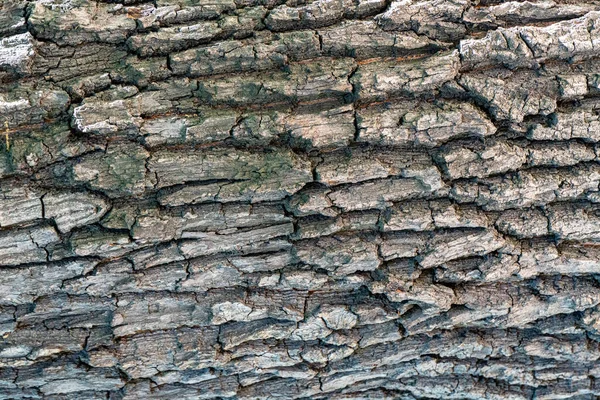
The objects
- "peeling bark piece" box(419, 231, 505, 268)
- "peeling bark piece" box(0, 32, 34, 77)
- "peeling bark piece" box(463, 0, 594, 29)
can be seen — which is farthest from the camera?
"peeling bark piece" box(419, 231, 505, 268)

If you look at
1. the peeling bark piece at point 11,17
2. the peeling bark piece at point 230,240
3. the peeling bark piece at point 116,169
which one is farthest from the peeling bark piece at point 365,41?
the peeling bark piece at point 11,17


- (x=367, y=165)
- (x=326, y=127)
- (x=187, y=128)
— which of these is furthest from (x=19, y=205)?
(x=367, y=165)

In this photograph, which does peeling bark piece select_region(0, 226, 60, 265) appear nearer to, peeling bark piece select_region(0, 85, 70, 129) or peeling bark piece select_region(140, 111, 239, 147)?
peeling bark piece select_region(0, 85, 70, 129)

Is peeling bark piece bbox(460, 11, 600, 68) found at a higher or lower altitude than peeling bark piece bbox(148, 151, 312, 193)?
higher

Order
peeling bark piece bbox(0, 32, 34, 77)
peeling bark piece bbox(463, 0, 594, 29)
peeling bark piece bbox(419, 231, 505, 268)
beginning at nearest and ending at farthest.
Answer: peeling bark piece bbox(0, 32, 34, 77), peeling bark piece bbox(463, 0, 594, 29), peeling bark piece bbox(419, 231, 505, 268)

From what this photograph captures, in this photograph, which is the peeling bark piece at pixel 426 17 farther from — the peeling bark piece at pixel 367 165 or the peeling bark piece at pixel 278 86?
the peeling bark piece at pixel 367 165

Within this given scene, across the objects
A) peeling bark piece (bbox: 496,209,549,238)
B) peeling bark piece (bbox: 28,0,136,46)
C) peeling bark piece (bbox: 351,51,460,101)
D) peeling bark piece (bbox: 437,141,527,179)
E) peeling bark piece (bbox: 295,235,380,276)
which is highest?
peeling bark piece (bbox: 28,0,136,46)

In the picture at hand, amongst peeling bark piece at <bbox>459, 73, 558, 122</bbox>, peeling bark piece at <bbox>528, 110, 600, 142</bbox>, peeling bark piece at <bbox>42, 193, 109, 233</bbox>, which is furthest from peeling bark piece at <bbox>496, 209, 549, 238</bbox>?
peeling bark piece at <bbox>42, 193, 109, 233</bbox>

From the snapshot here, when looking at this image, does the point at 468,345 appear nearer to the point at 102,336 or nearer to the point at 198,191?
the point at 198,191
